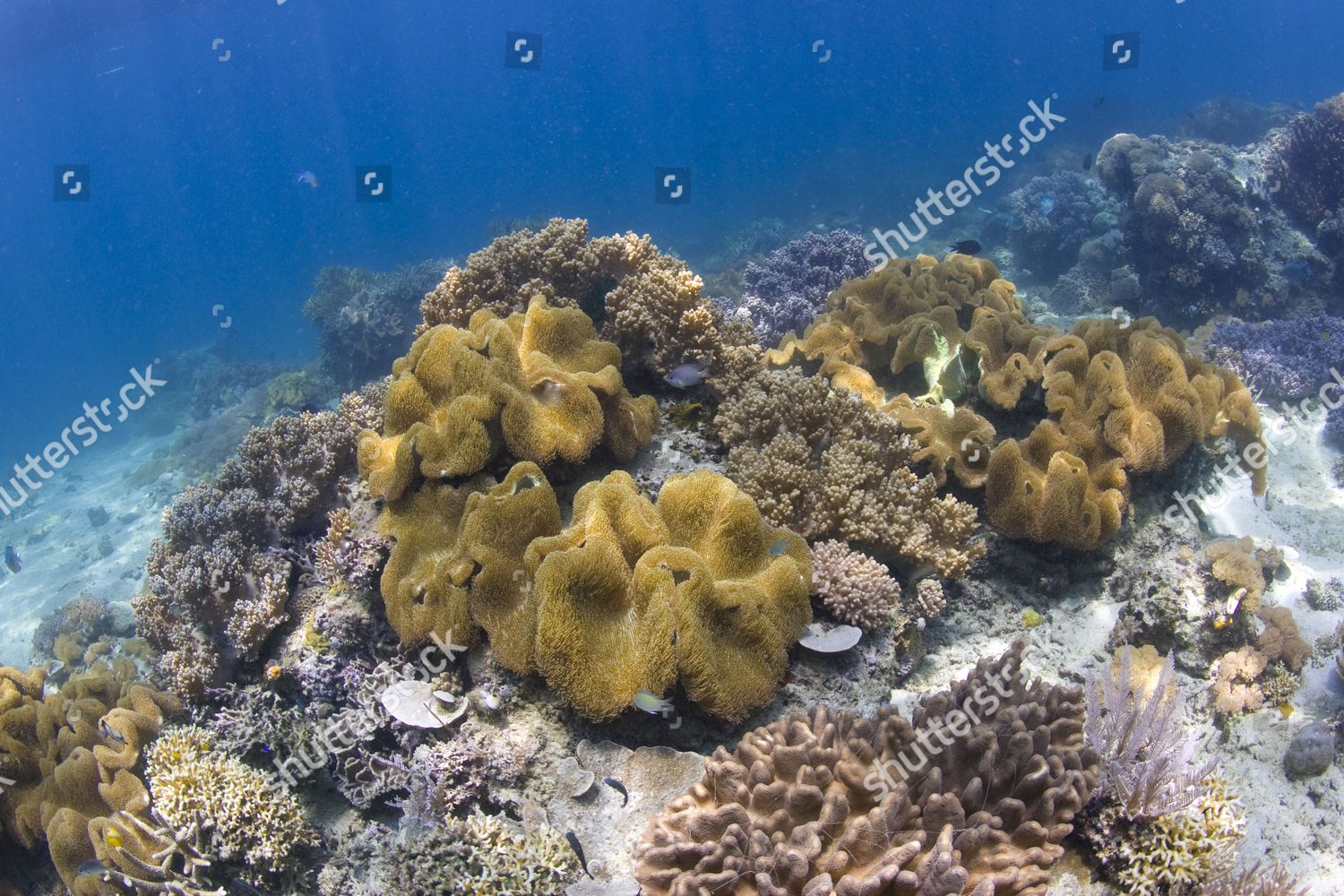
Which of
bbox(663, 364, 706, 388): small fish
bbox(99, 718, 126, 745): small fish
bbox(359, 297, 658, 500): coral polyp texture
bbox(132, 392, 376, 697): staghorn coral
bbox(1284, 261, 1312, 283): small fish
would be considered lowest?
bbox(1284, 261, 1312, 283): small fish

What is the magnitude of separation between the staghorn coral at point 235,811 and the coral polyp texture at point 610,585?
1426mm

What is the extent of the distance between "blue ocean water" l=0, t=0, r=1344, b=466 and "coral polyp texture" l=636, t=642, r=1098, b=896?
1072 inches

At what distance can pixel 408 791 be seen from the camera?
4.16 metres

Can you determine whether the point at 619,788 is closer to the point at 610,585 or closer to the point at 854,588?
the point at 610,585

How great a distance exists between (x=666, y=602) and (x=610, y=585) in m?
0.35

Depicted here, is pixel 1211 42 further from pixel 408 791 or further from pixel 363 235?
pixel 408 791

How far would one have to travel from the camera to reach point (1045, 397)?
5898 millimetres

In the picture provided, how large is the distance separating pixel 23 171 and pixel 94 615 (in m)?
132

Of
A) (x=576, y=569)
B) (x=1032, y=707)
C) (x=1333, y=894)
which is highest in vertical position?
(x=576, y=569)

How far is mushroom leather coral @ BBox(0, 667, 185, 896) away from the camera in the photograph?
4297mm

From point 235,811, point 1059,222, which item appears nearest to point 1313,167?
point 1059,222

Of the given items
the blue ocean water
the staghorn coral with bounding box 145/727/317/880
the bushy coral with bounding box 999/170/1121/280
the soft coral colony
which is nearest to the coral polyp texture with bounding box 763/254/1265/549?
the soft coral colony

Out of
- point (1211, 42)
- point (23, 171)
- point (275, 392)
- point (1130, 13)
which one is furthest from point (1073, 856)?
point (23, 171)

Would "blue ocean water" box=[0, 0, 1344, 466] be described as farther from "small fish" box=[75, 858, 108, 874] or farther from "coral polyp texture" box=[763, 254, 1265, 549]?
"small fish" box=[75, 858, 108, 874]
